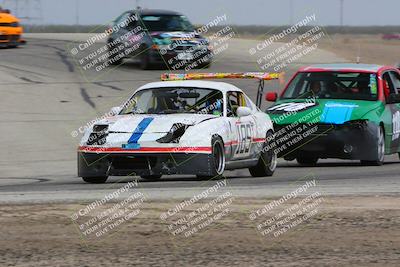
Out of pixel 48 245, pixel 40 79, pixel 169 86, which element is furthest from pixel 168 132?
pixel 40 79

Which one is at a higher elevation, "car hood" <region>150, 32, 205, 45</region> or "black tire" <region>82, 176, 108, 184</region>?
"black tire" <region>82, 176, 108, 184</region>

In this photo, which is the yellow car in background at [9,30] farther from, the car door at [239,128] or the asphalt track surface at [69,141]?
the car door at [239,128]

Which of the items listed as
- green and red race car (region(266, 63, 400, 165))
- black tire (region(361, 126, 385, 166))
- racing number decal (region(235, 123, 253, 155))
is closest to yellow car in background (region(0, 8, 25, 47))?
green and red race car (region(266, 63, 400, 165))

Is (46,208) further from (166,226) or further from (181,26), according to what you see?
(181,26)

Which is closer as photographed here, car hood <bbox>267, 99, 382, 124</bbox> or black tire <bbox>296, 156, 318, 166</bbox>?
car hood <bbox>267, 99, 382, 124</bbox>

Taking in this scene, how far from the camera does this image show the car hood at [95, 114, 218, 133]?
44.5 ft

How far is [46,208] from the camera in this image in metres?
10.5

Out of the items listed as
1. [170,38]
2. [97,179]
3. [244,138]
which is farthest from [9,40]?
[97,179]

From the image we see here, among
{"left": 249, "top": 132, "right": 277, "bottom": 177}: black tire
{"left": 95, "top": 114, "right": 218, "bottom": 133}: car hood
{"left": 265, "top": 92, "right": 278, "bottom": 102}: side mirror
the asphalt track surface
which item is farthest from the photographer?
{"left": 265, "top": 92, "right": 278, "bottom": 102}: side mirror

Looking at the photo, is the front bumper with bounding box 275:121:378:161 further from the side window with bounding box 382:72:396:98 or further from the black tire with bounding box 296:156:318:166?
the black tire with bounding box 296:156:318:166

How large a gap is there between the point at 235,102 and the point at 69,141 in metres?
5.89

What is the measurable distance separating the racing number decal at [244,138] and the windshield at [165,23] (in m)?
17.4

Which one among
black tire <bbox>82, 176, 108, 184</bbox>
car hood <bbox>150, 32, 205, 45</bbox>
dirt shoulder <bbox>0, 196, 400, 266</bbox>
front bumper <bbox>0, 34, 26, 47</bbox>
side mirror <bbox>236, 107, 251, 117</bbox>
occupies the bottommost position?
front bumper <bbox>0, 34, 26, 47</bbox>

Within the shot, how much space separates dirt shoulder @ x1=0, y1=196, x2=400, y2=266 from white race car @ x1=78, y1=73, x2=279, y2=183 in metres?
2.97
